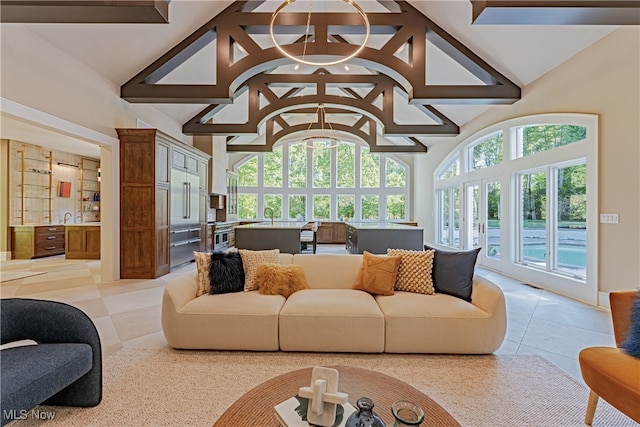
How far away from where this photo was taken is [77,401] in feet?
6.06

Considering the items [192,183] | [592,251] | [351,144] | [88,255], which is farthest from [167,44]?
[351,144]

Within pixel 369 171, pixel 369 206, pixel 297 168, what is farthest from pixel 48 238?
pixel 369 171

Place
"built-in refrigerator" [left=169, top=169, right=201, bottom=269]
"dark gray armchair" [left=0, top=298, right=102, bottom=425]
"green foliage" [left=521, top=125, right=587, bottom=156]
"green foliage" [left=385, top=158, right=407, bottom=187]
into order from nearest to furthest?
1. "dark gray armchair" [left=0, top=298, right=102, bottom=425]
2. "green foliage" [left=521, top=125, right=587, bottom=156]
3. "built-in refrigerator" [left=169, top=169, right=201, bottom=269]
4. "green foliage" [left=385, top=158, right=407, bottom=187]

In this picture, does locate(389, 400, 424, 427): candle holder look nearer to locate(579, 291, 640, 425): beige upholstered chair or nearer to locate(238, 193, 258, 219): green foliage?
locate(579, 291, 640, 425): beige upholstered chair

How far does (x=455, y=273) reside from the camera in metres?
2.90

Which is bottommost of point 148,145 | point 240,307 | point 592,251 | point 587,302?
point 587,302

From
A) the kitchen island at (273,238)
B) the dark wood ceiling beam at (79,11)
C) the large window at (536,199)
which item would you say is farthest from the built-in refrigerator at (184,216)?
the large window at (536,199)

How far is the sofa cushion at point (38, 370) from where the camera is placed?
138cm

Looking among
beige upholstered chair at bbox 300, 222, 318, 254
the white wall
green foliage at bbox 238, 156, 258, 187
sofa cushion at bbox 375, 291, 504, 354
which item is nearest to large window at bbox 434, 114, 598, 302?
the white wall

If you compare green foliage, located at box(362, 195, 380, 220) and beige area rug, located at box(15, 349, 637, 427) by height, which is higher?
green foliage, located at box(362, 195, 380, 220)

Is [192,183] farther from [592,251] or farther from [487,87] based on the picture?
[592,251]

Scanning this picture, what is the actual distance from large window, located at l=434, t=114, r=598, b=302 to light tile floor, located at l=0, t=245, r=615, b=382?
454 millimetres

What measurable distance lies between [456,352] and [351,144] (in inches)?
396

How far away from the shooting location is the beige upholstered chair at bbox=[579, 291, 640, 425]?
1.41 m
